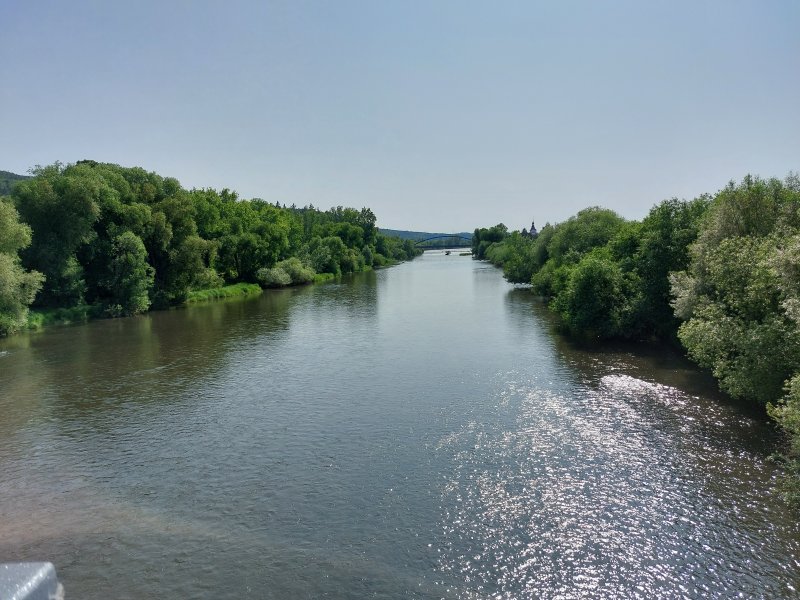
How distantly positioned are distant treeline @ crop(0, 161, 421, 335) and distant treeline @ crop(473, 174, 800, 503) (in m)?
39.5

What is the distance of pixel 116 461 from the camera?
18.5m

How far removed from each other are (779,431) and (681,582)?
35.8 ft

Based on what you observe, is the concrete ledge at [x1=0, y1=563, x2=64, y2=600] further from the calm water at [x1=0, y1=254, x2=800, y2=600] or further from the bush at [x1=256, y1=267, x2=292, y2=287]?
the bush at [x1=256, y1=267, x2=292, y2=287]

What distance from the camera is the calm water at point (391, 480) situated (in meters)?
12.3

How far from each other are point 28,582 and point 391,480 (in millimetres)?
9291

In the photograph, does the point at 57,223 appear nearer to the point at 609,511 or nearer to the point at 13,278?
the point at 13,278

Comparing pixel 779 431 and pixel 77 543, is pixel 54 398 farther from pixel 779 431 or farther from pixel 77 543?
pixel 779 431

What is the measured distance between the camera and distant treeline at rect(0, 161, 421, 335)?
4322 centimetres

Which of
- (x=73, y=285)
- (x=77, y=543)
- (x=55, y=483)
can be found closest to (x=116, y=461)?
(x=55, y=483)

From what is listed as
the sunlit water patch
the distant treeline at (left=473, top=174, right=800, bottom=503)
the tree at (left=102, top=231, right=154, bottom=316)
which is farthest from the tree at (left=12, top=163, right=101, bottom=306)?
the sunlit water patch

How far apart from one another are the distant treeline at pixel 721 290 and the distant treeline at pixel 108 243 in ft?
130

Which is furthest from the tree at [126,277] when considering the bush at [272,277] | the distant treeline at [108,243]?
the bush at [272,277]

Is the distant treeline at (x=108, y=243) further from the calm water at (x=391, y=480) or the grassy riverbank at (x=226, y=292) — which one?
the calm water at (x=391, y=480)

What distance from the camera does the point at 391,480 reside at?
1675 cm
